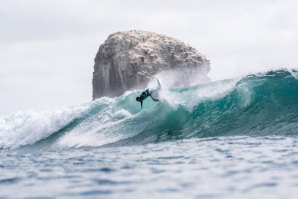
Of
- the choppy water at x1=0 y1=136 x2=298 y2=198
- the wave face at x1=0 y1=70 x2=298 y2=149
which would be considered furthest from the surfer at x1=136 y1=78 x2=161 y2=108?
the choppy water at x1=0 y1=136 x2=298 y2=198

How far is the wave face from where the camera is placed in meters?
15.9

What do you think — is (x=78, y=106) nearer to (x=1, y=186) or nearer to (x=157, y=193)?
(x=1, y=186)

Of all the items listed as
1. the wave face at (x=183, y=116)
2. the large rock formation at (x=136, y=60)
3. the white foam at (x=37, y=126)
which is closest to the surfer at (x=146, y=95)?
the wave face at (x=183, y=116)

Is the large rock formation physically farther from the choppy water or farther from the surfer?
the choppy water

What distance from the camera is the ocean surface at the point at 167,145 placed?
6.69m

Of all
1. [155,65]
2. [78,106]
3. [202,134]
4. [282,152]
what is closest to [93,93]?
[155,65]

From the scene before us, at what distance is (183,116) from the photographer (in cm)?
1795

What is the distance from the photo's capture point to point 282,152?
9383 millimetres

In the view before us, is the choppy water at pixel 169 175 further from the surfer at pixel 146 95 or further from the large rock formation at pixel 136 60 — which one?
the large rock formation at pixel 136 60

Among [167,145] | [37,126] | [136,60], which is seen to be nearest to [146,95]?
[37,126]

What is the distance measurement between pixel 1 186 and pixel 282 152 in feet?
16.0

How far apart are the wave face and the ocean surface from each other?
0.12 feet

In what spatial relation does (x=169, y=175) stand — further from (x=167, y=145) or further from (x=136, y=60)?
(x=136, y=60)

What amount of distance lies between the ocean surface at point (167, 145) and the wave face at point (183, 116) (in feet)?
0.12
